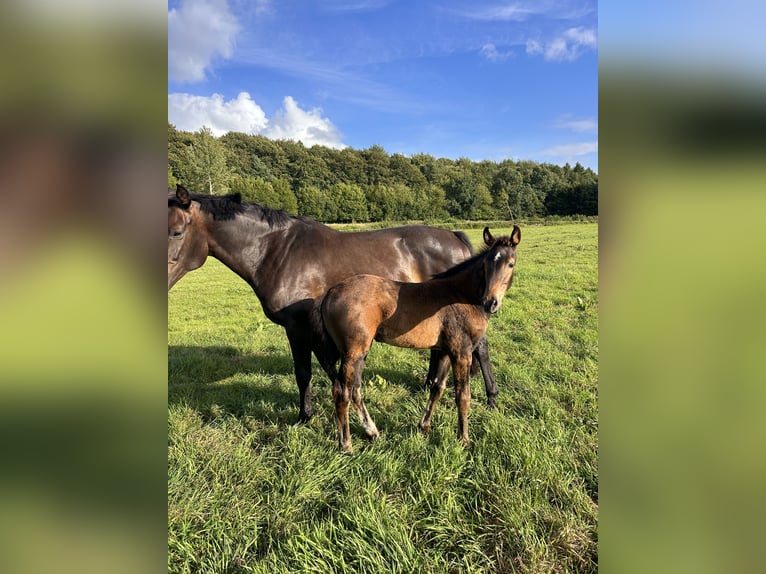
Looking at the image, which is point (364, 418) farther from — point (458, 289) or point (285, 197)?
point (285, 197)

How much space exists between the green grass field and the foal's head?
1152 millimetres

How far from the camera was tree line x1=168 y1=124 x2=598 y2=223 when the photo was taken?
161 feet

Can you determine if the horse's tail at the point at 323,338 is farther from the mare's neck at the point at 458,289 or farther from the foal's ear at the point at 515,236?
the foal's ear at the point at 515,236

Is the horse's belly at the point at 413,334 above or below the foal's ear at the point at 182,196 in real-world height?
below

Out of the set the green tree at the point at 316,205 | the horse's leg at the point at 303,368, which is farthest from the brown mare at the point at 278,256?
the green tree at the point at 316,205

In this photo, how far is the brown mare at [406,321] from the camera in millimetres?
3248

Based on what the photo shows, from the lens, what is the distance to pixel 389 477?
8.91ft

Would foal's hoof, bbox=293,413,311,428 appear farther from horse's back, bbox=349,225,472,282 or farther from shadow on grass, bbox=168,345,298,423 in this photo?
horse's back, bbox=349,225,472,282

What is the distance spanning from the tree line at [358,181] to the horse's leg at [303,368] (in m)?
36.8

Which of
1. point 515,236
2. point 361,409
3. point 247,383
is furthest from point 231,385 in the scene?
point 515,236

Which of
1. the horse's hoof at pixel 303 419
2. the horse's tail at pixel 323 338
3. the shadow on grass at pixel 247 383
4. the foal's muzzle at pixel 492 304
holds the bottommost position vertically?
the horse's hoof at pixel 303 419

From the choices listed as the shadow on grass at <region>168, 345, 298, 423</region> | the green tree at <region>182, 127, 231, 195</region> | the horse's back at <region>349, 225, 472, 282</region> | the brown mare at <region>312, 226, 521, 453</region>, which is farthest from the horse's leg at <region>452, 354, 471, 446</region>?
the green tree at <region>182, 127, 231, 195</region>
